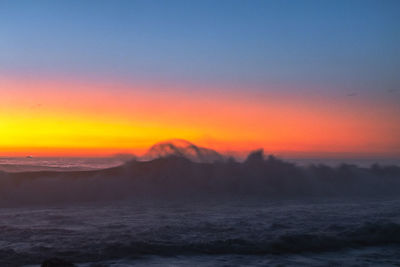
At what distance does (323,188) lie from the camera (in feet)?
62.3

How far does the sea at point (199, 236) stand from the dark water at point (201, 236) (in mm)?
18

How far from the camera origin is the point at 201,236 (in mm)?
8664

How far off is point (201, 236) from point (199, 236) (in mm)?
42

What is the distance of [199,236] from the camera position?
867cm

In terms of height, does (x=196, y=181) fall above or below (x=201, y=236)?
above

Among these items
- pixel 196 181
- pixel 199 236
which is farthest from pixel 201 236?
pixel 196 181

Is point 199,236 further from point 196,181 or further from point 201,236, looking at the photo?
point 196,181

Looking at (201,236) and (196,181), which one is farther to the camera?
(196,181)

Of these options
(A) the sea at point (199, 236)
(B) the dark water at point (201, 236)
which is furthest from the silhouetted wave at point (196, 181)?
(B) the dark water at point (201, 236)

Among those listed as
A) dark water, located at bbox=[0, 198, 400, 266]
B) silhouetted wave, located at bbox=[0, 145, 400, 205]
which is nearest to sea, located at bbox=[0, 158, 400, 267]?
dark water, located at bbox=[0, 198, 400, 266]

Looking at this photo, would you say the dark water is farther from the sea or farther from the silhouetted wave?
the silhouetted wave

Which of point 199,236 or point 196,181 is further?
point 196,181

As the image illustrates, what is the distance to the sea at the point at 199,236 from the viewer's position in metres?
7.30

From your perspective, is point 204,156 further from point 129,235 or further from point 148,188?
point 129,235
